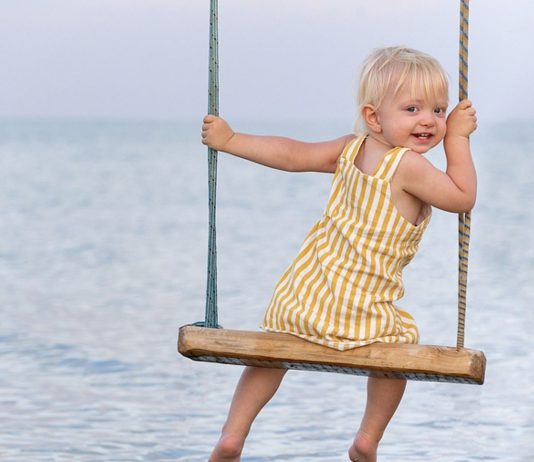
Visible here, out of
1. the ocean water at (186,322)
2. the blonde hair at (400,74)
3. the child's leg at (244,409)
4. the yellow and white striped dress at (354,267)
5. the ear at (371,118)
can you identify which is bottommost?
the ocean water at (186,322)

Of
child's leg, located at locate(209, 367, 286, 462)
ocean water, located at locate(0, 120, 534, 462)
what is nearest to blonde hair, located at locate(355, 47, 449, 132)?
child's leg, located at locate(209, 367, 286, 462)

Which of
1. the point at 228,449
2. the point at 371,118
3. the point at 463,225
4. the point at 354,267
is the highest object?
the point at 371,118

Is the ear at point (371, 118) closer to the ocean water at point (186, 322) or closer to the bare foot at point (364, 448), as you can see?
the bare foot at point (364, 448)

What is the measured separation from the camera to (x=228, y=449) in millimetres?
3035

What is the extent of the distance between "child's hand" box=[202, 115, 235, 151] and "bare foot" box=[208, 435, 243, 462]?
0.66 meters

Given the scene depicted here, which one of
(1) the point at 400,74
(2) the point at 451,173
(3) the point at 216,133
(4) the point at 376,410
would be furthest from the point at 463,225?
(3) the point at 216,133

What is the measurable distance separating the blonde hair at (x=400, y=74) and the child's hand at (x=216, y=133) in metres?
0.34

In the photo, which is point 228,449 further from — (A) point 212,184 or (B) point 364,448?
(A) point 212,184

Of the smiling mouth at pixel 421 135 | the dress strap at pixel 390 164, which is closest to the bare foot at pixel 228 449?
the dress strap at pixel 390 164

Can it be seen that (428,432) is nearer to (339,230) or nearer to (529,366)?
(529,366)

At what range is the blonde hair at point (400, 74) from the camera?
287cm

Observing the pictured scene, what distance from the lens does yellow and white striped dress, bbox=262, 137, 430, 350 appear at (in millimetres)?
2871

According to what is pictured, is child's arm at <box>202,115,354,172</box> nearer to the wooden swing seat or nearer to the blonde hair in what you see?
the blonde hair

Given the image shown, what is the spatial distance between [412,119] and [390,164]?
0.11 meters
